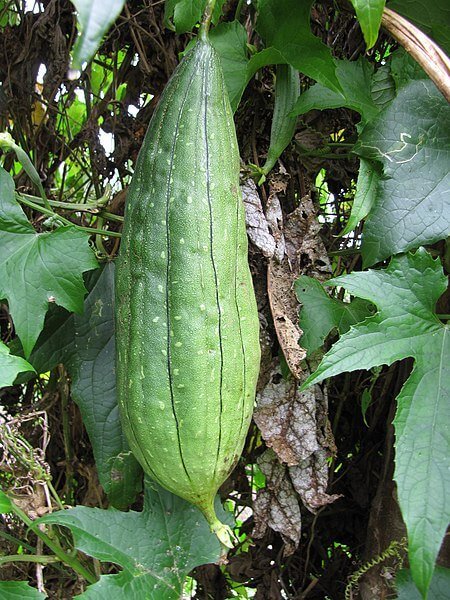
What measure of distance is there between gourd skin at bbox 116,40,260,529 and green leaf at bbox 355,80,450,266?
0.21 m

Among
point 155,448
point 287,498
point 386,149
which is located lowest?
point 287,498

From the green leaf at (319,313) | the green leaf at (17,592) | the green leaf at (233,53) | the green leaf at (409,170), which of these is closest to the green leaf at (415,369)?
the green leaf at (409,170)

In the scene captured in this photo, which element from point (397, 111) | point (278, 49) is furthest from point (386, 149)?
point (278, 49)

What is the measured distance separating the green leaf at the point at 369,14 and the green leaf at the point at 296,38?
0.61 feet

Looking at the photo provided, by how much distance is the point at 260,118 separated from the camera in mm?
1099

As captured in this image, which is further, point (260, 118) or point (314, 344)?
point (260, 118)

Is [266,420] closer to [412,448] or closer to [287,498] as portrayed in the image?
[287,498]

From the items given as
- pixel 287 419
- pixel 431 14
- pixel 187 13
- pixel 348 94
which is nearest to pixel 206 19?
pixel 187 13

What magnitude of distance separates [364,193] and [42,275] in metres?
0.50

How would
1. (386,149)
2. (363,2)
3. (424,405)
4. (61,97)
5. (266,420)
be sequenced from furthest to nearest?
(61,97)
(266,420)
(386,149)
(424,405)
(363,2)

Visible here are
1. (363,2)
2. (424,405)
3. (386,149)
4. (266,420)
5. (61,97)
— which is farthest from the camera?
(61,97)

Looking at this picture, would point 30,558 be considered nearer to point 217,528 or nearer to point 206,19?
point 217,528

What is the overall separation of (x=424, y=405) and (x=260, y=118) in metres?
0.58

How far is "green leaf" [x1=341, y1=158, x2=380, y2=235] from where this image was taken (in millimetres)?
914
